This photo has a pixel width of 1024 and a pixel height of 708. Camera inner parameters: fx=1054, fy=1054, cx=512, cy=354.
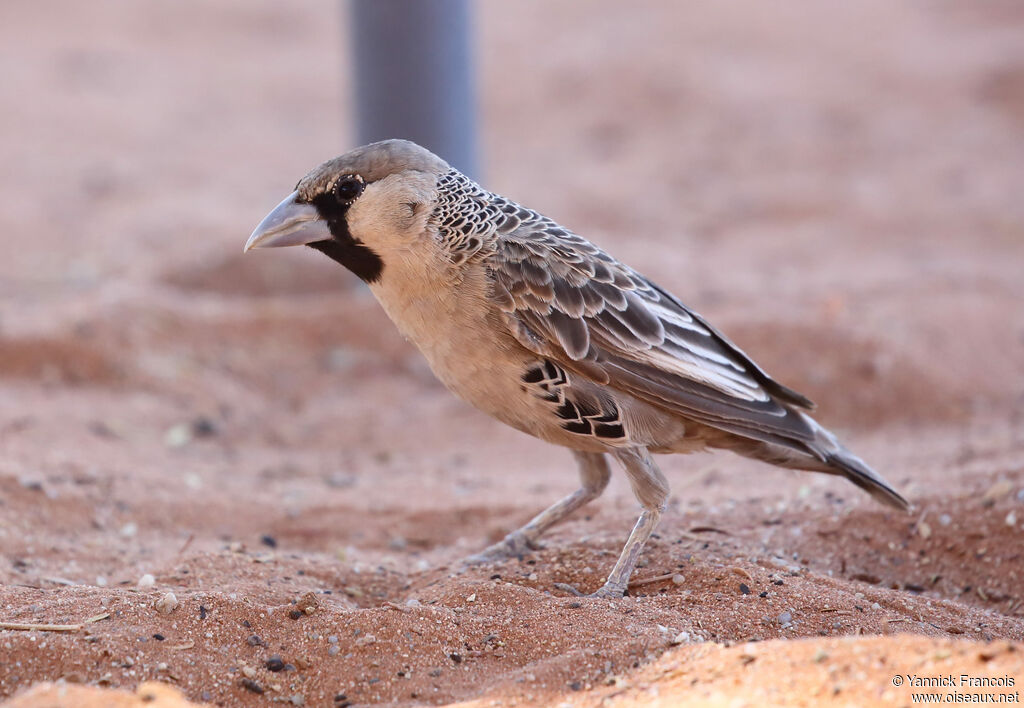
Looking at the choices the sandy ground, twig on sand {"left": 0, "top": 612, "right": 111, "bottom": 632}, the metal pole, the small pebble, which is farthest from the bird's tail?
the metal pole

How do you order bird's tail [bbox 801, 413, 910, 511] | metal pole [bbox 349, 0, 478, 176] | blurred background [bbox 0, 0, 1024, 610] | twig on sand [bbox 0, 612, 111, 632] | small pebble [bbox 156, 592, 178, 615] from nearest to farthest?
twig on sand [bbox 0, 612, 111, 632], small pebble [bbox 156, 592, 178, 615], bird's tail [bbox 801, 413, 910, 511], blurred background [bbox 0, 0, 1024, 610], metal pole [bbox 349, 0, 478, 176]

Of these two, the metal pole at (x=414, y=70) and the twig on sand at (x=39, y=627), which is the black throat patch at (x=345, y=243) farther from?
the metal pole at (x=414, y=70)

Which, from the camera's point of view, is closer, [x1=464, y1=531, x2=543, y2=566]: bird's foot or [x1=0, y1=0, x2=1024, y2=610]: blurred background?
[x1=464, y1=531, x2=543, y2=566]: bird's foot

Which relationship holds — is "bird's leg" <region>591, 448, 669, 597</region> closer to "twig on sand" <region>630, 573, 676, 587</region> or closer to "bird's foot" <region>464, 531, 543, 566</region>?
"twig on sand" <region>630, 573, 676, 587</region>

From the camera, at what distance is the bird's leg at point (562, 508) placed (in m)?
4.31

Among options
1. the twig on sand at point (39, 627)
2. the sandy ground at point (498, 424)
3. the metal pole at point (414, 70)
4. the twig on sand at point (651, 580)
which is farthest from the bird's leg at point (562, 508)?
the metal pole at point (414, 70)

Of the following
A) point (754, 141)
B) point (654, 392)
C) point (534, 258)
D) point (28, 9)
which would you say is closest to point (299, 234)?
point (534, 258)

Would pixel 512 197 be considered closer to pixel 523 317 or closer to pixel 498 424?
pixel 498 424

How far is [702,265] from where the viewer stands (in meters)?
8.95

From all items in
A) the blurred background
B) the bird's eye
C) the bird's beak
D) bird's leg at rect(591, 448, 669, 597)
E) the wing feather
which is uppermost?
the bird's eye

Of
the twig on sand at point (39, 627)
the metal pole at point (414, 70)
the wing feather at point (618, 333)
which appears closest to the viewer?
the twig on sand at point (39, 627)

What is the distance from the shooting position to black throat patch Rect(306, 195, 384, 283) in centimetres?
384

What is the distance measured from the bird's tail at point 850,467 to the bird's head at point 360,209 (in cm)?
177

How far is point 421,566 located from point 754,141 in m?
9.24
